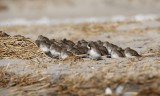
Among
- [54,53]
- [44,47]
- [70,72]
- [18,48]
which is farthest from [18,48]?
[70,72]

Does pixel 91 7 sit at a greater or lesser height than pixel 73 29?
greater

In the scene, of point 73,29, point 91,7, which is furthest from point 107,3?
point 73,29

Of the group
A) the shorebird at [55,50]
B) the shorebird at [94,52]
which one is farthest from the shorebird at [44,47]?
the shorebird at [94,52]

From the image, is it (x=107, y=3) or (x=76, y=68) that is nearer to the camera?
(x=76, y=68)

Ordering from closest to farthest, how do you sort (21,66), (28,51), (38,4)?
(21,66) < (28,51) < (38,4)

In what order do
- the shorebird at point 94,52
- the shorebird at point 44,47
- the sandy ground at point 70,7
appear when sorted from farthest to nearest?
the sandy ground at point 70,7, the shorebird at point 44,47, the shorebird at point 94,52

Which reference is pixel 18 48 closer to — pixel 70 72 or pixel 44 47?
pixel 44 47

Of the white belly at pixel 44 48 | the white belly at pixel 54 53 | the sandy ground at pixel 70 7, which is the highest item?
the sandy ground at pixel 70 7

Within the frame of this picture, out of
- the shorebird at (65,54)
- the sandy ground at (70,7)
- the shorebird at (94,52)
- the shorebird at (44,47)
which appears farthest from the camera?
the sandy ground at (70,7)

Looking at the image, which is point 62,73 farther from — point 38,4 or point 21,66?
point 38,4

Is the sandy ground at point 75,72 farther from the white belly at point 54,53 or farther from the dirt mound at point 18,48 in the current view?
the white belly at point 54,53

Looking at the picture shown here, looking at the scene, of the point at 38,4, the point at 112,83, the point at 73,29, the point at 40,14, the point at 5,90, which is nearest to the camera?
the point at 112,83
